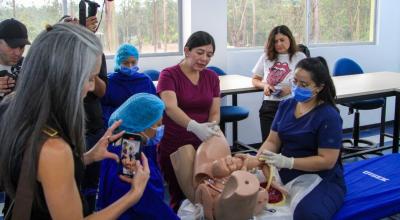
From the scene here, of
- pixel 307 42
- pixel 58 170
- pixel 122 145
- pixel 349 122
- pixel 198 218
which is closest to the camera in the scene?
pixel 58 170

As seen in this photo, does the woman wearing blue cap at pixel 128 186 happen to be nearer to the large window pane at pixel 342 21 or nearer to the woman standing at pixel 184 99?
the woman standing at pixel 184 99

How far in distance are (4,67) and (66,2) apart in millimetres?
1624

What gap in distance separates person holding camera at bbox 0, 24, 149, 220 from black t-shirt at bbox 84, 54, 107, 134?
1.17 metres

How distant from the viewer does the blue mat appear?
202cm

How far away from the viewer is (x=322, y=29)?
4.79 metres

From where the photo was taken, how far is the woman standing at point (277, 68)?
311cm

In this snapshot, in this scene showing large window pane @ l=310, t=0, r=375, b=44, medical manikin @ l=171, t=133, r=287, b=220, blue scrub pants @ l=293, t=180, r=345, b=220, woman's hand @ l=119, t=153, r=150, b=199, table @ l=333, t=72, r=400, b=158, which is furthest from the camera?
large window pane @ l=310, t=0, r=375, b=44

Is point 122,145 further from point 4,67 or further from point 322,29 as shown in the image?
point 322,29

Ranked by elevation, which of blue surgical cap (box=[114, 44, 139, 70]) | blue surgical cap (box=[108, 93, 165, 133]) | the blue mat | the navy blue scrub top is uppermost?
blue surgical cap (box=[114, 44, 139, 70])

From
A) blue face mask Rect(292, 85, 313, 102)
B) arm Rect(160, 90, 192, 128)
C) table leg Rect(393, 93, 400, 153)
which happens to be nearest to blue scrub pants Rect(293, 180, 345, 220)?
blue face mask Rect(292, 85, 313, 102)

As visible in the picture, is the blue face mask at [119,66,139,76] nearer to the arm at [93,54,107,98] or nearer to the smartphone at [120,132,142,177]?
the arm at [93,54,107,98]

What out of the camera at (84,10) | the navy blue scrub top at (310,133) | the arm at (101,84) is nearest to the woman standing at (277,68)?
the navy blue scrub top at (310,133)

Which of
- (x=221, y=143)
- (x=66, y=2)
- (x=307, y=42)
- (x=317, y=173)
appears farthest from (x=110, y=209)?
(x=307, y=42)

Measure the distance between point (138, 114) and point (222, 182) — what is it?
52 centimetres
